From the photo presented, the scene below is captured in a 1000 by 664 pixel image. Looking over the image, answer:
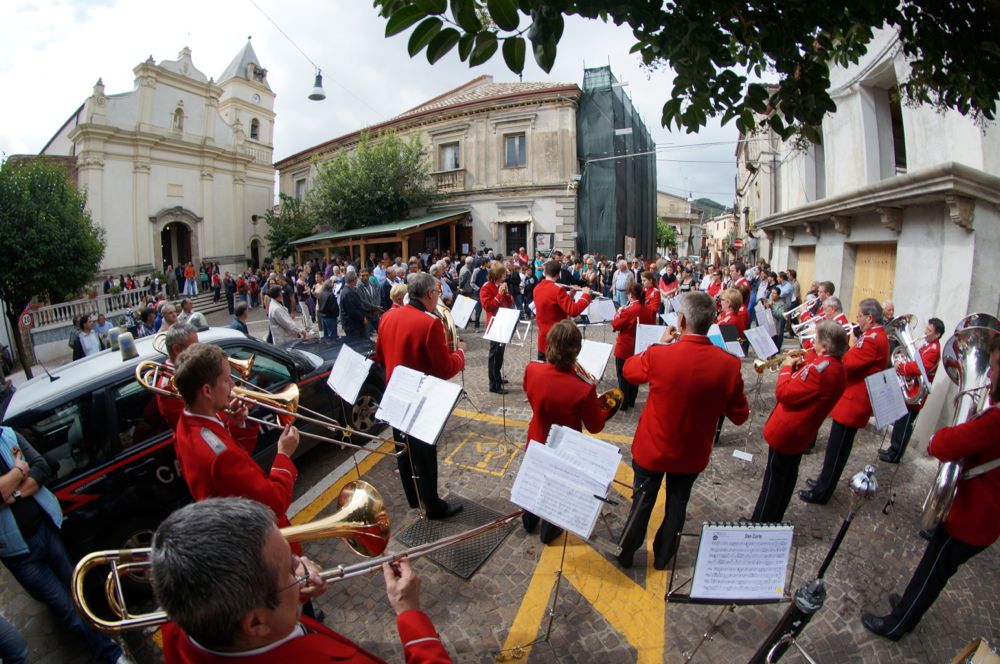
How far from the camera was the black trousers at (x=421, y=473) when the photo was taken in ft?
12.8

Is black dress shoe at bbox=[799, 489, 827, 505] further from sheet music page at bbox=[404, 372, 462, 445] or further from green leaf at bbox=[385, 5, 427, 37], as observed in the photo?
green leaf at bbox=[385, 5, 427, 37]

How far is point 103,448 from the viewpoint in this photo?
3369mm

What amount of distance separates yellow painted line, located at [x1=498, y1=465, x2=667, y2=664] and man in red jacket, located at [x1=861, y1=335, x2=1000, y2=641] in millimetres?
1457

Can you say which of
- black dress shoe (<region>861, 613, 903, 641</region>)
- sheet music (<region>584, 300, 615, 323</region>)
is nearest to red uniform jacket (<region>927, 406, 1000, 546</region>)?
black dress shoe (<region>861, 613, 903, 641</region>)

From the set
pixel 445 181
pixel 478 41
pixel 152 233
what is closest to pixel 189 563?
pixel 478 41

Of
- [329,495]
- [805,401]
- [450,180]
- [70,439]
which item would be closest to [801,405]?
[805,401]

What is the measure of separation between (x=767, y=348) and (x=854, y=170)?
696cm

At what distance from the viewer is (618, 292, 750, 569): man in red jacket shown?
300 cm

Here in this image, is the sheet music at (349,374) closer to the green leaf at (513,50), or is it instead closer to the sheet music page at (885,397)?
the green leaf at (513,50)

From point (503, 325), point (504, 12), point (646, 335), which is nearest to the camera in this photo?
point (504, 12)

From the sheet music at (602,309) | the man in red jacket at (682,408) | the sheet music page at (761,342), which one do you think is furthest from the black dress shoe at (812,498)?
the sheet music at (602,309)

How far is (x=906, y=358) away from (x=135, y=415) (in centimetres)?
733

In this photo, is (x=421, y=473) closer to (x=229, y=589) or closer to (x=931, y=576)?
(x=229, y=589)

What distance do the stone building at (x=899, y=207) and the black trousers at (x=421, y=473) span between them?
3.55 metres
